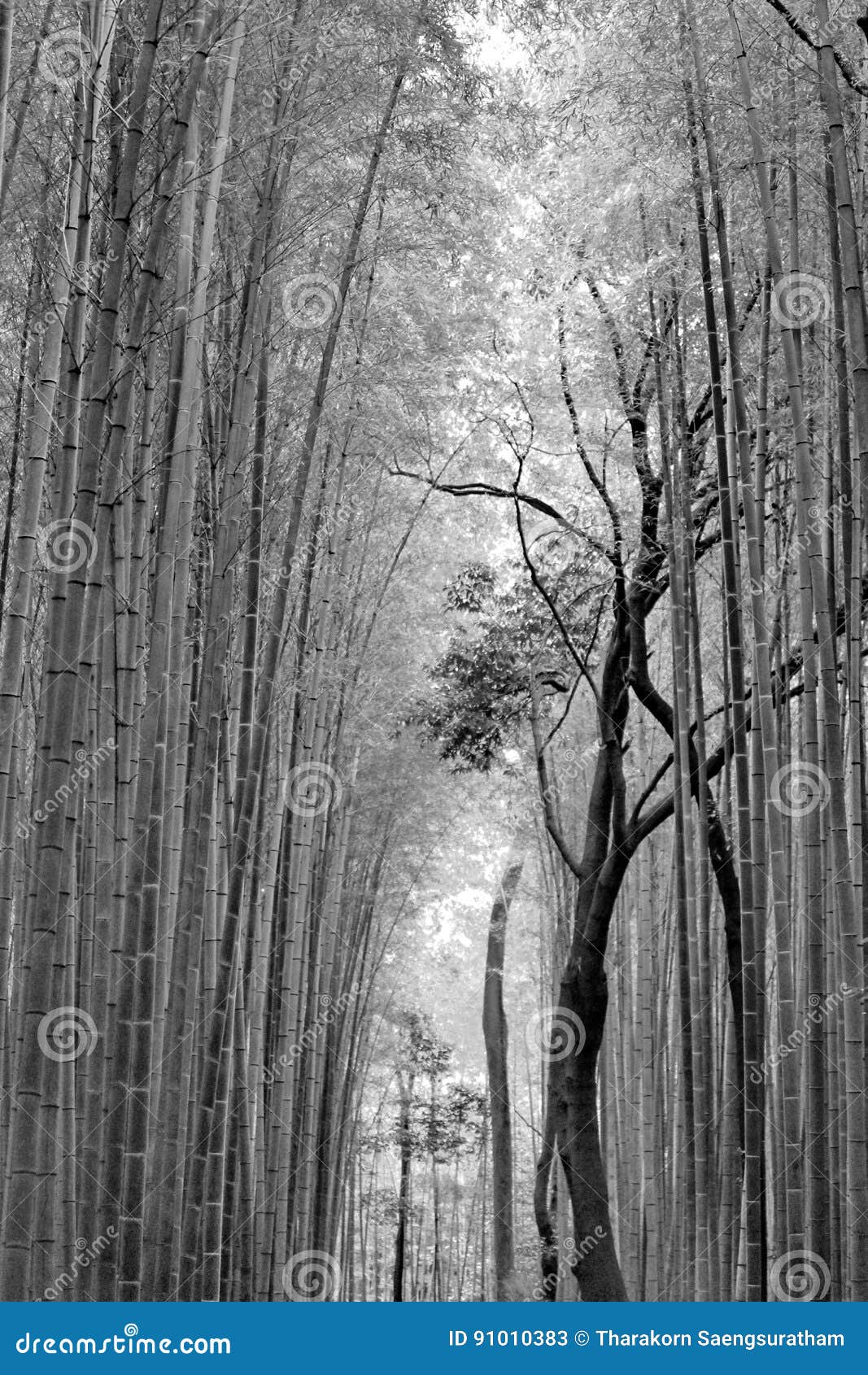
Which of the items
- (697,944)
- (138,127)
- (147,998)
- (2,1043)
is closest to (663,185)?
(138,127)

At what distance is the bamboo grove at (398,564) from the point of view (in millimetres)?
2904

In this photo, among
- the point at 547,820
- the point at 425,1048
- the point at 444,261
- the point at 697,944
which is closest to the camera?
the point at 697,944

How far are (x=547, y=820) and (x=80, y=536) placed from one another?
485cm

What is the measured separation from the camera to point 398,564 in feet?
24.7

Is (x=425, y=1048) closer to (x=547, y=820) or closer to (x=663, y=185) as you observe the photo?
(x=547, y=820)

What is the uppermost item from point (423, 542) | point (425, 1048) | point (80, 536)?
point (423, 542)

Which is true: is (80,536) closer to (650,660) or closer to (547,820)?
(547,820)

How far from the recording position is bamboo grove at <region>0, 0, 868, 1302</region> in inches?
114

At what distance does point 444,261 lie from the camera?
19.4ft

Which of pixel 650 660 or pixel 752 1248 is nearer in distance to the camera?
pixel 752 1248

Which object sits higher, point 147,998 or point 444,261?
point 444,261

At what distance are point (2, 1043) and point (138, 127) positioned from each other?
10.0 feet

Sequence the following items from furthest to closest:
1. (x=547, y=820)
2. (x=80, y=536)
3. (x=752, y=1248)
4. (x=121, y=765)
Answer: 1. (x=547, y=820)
2. (x=752, y=1248)
3. (x=121, y=765)
4. (x=80, y=536)

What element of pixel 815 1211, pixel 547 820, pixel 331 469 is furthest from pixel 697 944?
pixel 331 469
